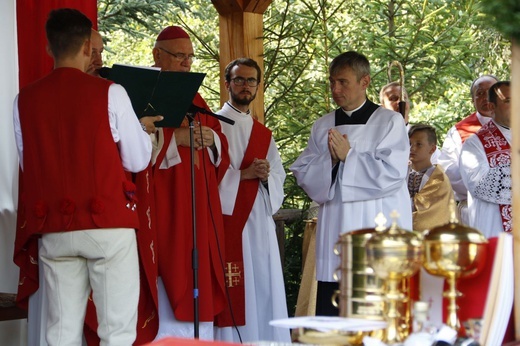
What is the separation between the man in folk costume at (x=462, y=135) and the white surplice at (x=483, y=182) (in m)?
0.98

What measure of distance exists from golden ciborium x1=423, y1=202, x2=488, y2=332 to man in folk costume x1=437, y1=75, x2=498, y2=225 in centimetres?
503

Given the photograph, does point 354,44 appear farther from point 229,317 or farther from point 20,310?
point 20,310

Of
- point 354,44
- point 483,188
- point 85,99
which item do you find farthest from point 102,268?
point 354,44

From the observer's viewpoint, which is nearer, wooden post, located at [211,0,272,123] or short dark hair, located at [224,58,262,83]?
short dark hair, located at [224,58,262,83]

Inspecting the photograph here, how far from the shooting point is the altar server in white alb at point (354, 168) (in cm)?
571

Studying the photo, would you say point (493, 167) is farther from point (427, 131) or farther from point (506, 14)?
point (506, 14)

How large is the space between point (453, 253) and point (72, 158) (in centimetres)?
231

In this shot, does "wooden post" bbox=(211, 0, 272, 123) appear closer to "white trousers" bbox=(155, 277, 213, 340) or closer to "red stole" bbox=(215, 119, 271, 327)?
"red stole" bbox=(215, 119, 271, 327)

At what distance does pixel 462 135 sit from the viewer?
7711 millimetres

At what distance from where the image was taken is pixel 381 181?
5.71 m

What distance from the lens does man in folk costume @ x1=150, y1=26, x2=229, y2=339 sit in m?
5.81

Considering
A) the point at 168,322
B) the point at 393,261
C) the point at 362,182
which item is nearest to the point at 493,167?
the point at 362,182

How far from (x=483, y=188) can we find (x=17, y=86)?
3111 mm

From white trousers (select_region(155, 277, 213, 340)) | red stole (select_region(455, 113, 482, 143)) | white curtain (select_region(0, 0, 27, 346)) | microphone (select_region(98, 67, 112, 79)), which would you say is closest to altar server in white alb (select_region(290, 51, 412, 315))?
white trousers (select_region(155, 277, 213, 340))
